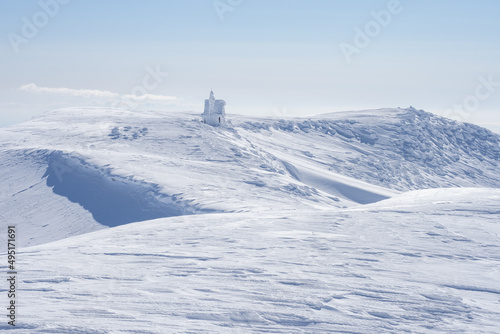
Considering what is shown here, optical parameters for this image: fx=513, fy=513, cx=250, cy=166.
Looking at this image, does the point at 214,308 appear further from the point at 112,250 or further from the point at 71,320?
the point at 112,250

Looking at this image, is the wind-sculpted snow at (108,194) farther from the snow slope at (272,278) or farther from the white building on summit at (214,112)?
the white building on summit at (214,112)

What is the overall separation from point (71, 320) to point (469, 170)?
68.0 m

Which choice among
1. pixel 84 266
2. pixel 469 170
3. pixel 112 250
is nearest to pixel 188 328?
pixel 84 266

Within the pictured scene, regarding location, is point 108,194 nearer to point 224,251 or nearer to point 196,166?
point 196,166

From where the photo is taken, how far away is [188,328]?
7836 millimetres

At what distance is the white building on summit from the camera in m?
46.4

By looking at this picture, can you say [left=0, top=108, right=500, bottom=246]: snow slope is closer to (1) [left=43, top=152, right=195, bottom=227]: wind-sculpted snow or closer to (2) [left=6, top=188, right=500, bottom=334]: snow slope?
(1) [left=43, top=152, right=195, bottom=227]: wind-sculpted snow

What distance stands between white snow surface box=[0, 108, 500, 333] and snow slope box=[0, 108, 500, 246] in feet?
0.54

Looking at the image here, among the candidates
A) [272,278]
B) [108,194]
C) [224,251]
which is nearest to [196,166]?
[108,194]

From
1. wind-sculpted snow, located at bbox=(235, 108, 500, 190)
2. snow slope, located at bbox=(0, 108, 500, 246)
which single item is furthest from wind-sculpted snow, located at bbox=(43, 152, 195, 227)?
wind-sculpted snow, located at bbox=(235, 108, 500, 190)

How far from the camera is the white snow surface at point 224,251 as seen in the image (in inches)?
330

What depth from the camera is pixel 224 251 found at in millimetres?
12258

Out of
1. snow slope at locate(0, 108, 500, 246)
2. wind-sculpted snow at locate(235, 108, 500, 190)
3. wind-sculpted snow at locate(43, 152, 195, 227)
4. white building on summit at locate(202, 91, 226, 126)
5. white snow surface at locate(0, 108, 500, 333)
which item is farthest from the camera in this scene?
wind-sculpted snow at locate(235, 108, 500, 190)

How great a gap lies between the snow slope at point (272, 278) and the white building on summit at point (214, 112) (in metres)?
31.3
